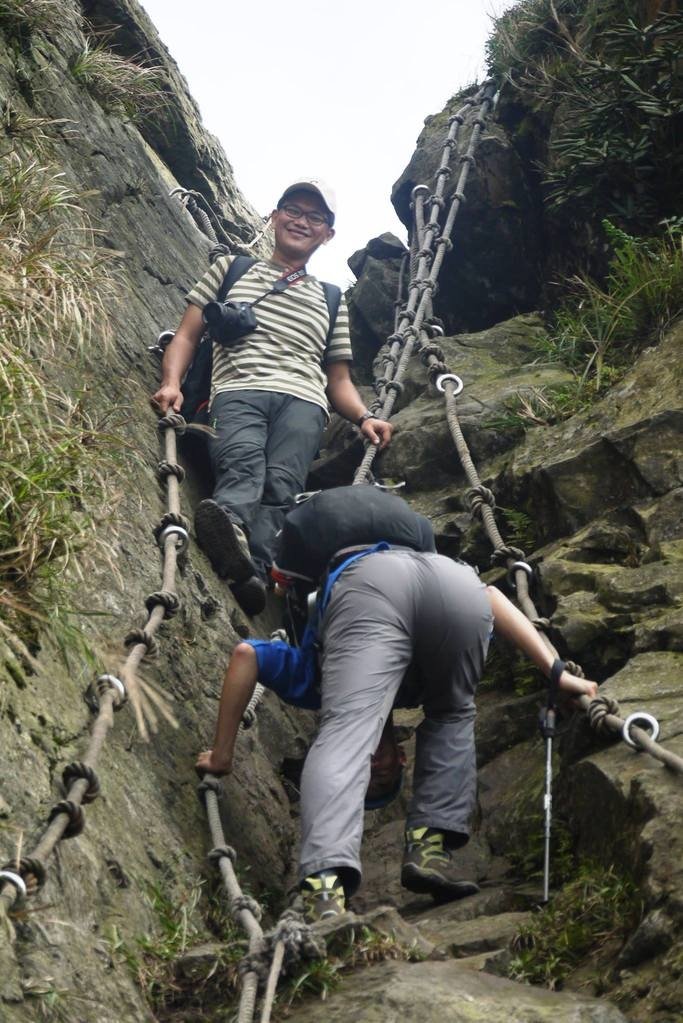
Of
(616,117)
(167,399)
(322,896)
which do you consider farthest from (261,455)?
(616,117)

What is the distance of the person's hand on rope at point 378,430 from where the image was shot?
7.41m

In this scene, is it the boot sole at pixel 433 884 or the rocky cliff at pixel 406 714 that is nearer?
the rocky cliff at pixel 406 714

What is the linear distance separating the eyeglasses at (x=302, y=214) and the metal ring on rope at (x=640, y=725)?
4.24 metres

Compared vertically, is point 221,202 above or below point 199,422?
above

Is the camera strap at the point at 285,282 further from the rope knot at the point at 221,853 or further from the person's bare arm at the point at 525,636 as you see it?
the rope knot at the point at 221,853

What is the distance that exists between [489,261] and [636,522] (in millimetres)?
4239

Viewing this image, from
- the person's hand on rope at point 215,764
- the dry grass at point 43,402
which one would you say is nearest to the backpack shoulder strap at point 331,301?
the dry grass at point 43,402

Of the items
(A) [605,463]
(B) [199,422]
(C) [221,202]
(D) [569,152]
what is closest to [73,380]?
(B) [199,422]

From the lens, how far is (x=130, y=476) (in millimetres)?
6211

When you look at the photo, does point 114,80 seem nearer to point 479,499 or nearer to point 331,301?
point 331,301

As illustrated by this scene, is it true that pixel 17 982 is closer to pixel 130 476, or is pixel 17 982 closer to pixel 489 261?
pixel 130 476

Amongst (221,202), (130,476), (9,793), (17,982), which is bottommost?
(17,982)

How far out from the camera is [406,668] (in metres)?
4.75

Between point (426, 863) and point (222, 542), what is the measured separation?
2188 millimetres
